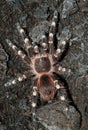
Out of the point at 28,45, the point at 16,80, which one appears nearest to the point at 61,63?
the point at 28,45

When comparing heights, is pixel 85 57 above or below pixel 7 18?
below

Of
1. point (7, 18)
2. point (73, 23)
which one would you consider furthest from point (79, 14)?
point (7, 18)

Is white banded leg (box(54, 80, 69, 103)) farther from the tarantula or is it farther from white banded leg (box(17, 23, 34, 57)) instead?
white banded leg (box(17, 23, 34, 57))

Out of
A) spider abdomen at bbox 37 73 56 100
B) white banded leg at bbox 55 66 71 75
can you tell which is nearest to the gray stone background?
white banded leg at bbox 55 66 71 75

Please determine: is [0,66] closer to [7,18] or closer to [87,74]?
[7,18]

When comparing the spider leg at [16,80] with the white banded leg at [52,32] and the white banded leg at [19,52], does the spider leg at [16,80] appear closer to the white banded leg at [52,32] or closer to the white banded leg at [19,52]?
the white banded leg at [19,52]

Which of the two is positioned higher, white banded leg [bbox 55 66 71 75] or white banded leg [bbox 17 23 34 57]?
white banded leg [bbox 17 23 34 57]

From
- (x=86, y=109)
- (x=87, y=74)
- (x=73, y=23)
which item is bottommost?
(x=86, y=109)

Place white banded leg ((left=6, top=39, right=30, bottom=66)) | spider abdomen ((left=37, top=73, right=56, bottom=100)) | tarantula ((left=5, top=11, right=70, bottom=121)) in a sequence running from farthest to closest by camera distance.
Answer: white banded leg ((left=6, top=39, right=30, bottom=66)), tarantula ((left=5, top=11, right=70, bottom=121)), spider abdomen ((left=37, top=73, right=56, bottom=100))
